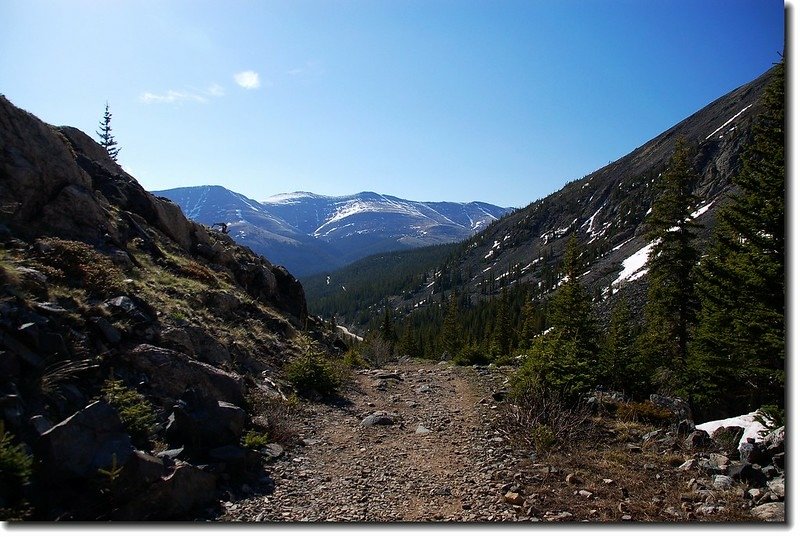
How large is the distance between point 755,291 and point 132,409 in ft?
47.2

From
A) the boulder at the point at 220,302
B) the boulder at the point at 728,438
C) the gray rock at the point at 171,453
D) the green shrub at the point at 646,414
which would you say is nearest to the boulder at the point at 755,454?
the boulder at the point at 728,438

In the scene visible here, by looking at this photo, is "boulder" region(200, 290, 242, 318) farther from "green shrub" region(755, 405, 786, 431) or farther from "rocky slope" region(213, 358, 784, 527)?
"green shrub" region(755, 405, 786, 431)

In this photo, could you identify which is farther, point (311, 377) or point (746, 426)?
point (311, 377)

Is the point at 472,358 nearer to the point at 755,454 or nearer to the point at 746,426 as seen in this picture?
the point at 746,426

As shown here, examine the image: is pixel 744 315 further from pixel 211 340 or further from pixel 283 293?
pixel 283 293

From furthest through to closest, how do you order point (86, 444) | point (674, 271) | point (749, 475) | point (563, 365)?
point (674, 271) → point (563, 365) → point (749, 475) → point (86, 444)

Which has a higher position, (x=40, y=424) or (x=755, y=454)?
(x=40, y=424)

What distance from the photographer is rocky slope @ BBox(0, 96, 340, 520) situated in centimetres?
577

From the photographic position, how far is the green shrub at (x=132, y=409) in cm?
734

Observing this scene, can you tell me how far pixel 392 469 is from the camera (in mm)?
8320

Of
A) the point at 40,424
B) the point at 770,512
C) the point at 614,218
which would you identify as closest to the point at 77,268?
the point at 40,424

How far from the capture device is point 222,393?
983 cm

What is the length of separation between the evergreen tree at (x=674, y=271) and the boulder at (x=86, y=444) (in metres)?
21.6

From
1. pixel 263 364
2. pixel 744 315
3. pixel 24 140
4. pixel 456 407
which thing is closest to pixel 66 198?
pixel 24 140
